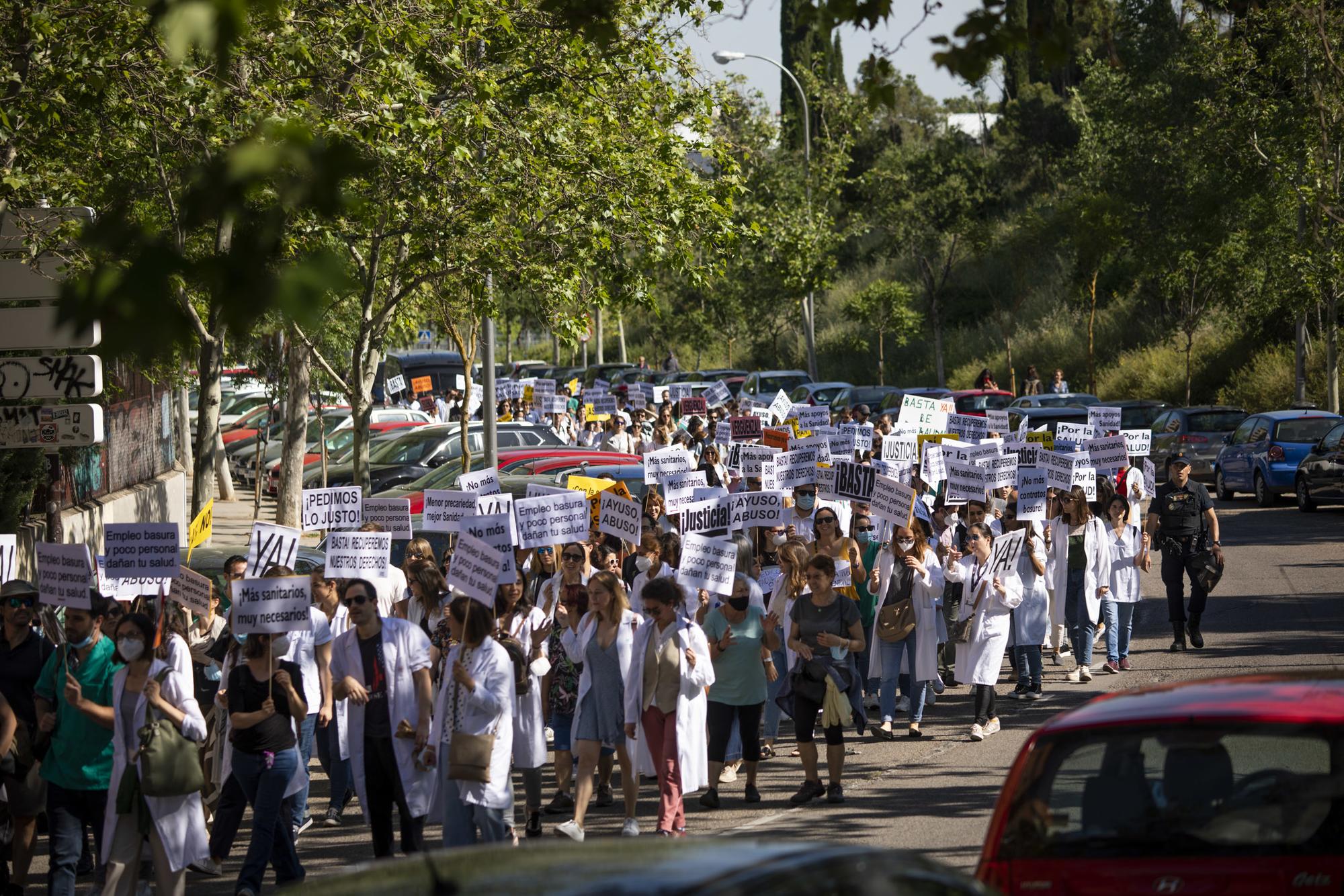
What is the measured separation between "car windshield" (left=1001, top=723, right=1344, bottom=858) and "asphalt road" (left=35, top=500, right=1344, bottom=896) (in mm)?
990

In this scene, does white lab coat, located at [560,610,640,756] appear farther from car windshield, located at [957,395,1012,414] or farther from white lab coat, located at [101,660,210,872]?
car windshield, located at [957,395,1012,414]

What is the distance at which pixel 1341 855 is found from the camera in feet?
15.2

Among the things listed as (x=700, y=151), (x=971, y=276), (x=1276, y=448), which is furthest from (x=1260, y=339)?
(x=700, y=151)

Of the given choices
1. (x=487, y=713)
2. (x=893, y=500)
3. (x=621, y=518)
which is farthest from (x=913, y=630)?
(x=487, y=713)

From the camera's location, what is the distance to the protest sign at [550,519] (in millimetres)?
12125

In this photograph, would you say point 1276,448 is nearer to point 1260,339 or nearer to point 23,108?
point 1260,339

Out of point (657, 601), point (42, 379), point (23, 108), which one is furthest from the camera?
point (23, 108)

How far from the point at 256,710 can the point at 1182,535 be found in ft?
32.0

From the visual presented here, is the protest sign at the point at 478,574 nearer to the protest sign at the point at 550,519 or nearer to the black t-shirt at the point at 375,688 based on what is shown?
the black t-shirt at the point at 375,688

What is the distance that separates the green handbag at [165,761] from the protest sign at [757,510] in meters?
6.45

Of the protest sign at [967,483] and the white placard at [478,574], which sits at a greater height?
the protest sign at [967,483]

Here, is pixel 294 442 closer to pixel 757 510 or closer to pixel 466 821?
pixel 757 510

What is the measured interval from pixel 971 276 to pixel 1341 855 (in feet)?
187

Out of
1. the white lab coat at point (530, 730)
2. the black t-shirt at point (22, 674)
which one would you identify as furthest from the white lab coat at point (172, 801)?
the white lab coat at point (530, 730)
